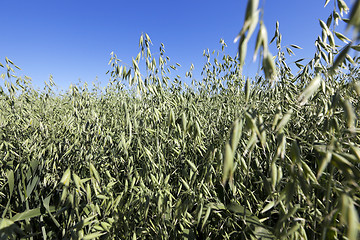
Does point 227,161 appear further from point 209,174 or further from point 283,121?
point 209,174

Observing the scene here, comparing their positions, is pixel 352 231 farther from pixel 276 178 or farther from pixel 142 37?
pixel 142 37

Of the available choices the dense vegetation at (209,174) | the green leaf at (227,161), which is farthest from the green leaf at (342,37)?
the green leaf at (227,161)

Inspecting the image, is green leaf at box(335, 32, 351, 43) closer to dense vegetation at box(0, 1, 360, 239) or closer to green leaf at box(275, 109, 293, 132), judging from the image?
dense vegetation at box(0, 1, 360, 239)

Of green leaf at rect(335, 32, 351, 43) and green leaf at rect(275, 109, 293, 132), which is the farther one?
green leaf at rect(335, 32, 351, 43)

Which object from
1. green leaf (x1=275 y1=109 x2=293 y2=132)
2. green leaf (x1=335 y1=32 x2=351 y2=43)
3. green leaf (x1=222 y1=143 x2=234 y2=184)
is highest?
green leaf (x1=335 y1=32 x2=351 y2=43)

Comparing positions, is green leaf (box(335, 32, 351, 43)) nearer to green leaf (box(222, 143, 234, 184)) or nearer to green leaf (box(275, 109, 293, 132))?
green leaf (box(275, 109, 293, 132))

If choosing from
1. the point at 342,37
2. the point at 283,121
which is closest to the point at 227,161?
the point at 283,121

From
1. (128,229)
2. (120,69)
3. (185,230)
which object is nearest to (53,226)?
(128,229)

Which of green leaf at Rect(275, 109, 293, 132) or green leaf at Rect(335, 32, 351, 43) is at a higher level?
green leaf at Rect(335, 32, 351, 43)

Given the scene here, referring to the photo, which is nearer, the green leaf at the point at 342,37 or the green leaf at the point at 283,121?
the green leaf at the point at 283,121

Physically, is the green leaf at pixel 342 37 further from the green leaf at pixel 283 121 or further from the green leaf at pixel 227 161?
the green leaf at pixel 227 161

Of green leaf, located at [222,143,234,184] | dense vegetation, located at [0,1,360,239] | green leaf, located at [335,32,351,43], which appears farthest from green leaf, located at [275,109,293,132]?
green leaf, located at [335,32,351,43]

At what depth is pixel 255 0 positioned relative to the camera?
1.53 ft

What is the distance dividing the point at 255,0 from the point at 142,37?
0.98 meters
